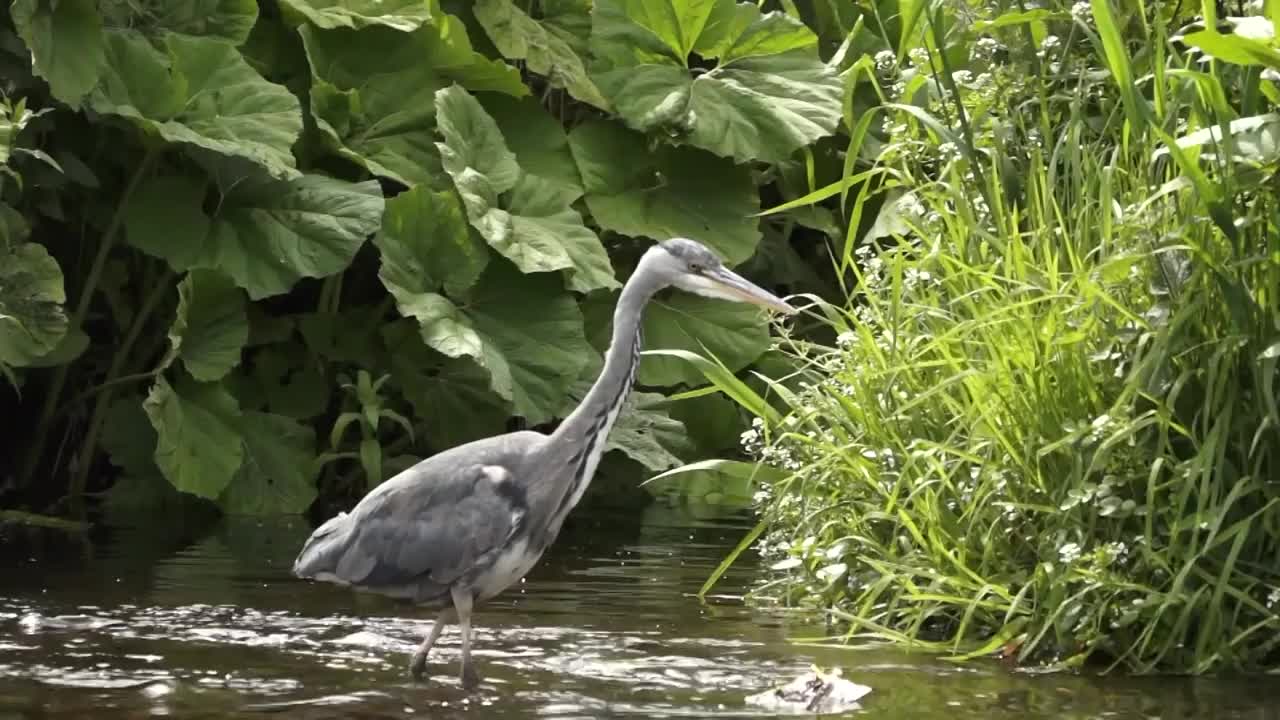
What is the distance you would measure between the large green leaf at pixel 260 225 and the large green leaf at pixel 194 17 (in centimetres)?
65

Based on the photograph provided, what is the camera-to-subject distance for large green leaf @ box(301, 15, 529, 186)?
8258mm

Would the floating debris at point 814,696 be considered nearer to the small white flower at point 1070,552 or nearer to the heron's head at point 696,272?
the small white flower at point 1070,552

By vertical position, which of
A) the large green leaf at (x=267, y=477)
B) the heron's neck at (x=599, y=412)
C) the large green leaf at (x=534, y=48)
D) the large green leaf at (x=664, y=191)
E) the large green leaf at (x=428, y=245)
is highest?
the large green leaf at (x=534, y=48)

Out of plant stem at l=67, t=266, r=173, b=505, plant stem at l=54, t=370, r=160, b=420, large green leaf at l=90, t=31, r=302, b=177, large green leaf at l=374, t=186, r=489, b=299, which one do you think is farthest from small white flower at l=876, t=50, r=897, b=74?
plant stem at l=67, t=266, r=173, b=505

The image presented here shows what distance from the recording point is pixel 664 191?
9.08 metres

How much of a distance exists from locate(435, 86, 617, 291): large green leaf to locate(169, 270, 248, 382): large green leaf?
103cm

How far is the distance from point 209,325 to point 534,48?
213 cm

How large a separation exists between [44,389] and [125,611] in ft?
9.42

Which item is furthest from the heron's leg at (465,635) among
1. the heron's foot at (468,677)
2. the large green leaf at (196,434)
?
the large green leaf at (196,434)

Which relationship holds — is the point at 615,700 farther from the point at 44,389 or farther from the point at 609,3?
the point at 609,3

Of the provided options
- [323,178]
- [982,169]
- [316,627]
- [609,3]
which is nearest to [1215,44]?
[982,169]

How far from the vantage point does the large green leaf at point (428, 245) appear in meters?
7.78

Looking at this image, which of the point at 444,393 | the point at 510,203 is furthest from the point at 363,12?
the point at 444,393

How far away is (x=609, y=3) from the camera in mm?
8875
